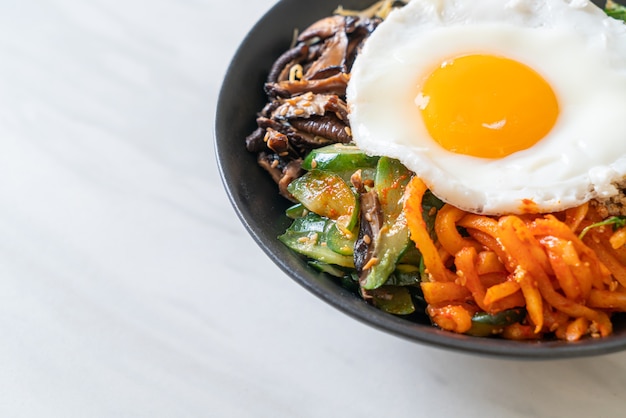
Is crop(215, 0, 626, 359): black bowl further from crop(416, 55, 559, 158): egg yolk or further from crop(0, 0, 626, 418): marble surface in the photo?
crop(416, 55, 559, 158): egg yolk

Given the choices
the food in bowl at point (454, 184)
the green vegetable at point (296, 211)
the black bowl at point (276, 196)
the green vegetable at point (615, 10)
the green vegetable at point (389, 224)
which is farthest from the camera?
the green vegetable at point (615, 10)

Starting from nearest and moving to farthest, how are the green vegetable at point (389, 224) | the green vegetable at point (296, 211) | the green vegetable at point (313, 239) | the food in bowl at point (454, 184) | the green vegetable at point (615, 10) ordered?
1. the food in bowl at point (454, 184)
2. the green vegetable at point (389, 224)
3. the green vegetable at point (313, 239)
4. the green vegetable at point (296, 211)
5. the green vegetable at point (615, 10)

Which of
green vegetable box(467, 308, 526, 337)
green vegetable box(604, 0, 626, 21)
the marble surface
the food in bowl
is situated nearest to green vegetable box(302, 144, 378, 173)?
the food in bowl

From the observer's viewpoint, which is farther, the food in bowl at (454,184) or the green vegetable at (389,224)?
the green vegetable at (389,224)

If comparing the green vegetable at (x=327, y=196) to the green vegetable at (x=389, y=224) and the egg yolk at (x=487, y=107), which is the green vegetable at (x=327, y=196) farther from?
the egg yolk at (x=487, y=107)

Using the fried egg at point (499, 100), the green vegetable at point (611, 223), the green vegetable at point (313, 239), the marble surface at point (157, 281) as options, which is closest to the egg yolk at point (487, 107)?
the fried egg at point (499, 100)

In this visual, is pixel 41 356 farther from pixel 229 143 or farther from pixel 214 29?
pixel 214 29

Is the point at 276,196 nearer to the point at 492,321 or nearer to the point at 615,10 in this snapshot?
the point at 492,321

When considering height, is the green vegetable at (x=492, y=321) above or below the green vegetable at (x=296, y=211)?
below
